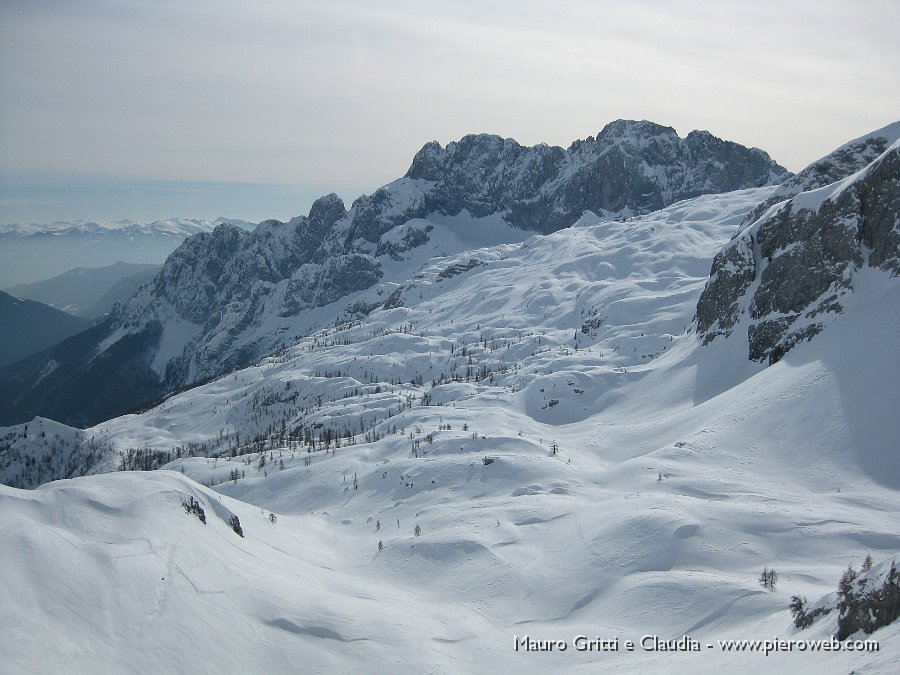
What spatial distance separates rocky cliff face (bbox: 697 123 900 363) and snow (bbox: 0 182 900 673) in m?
2.29

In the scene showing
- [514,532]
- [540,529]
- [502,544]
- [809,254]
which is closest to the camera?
[502,544]

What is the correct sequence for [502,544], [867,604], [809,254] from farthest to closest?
1. [809,254]
2. [502,544]
3. [867,604]

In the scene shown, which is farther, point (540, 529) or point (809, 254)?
point (809, 254)

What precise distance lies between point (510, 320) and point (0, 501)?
14990 centimetres

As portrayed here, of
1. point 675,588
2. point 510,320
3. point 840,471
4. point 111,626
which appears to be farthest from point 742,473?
point 510,320

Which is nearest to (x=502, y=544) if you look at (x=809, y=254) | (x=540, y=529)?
(x=540, y=529)

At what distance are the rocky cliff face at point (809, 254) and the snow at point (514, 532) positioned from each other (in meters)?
2.29

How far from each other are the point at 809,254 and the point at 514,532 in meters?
48.0

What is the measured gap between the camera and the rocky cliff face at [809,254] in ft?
201

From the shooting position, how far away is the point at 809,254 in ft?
219

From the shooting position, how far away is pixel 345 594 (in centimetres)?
3152

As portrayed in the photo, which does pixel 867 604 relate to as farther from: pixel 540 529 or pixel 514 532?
pixel 514 532

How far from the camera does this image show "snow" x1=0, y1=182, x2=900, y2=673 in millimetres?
21375

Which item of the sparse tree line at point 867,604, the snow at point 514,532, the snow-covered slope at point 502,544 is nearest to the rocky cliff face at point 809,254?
the snow at point 514,532
